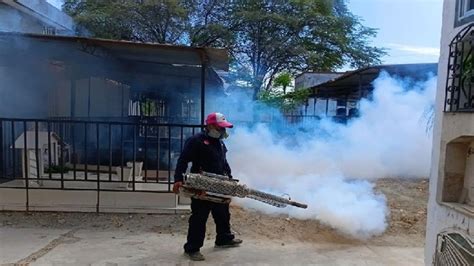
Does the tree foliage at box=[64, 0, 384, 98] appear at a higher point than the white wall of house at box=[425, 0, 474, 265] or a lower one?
higher

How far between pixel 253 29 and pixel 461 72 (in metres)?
19.1

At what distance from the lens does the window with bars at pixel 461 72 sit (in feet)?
11.6

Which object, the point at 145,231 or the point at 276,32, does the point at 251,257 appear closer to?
the point at 145,231

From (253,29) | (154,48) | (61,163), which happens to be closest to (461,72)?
(154,48)

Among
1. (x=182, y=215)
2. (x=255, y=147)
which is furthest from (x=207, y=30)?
(x=182, y=215)

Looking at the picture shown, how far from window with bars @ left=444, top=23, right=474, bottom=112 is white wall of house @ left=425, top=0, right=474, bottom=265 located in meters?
0.10

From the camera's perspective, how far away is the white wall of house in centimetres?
351

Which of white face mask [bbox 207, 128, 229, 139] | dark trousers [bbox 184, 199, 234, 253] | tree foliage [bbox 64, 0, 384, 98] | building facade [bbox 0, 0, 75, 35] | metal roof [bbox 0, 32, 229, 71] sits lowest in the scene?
dark trousers [bbox 184, 199, 234, 253]

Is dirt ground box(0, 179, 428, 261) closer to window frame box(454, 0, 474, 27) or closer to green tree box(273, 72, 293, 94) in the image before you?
window frame box(454, 0, 474, 27)

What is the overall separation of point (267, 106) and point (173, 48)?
16.9 metres

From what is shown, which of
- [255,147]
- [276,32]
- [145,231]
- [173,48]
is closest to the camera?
[145,231]

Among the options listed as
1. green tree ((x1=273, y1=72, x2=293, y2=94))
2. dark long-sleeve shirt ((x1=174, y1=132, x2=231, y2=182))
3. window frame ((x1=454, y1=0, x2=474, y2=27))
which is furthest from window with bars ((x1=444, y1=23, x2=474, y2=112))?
green tree ((x1=273, y1=72, x2=293, y2=94))

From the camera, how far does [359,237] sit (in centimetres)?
553

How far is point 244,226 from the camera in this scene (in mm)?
5789
